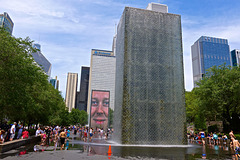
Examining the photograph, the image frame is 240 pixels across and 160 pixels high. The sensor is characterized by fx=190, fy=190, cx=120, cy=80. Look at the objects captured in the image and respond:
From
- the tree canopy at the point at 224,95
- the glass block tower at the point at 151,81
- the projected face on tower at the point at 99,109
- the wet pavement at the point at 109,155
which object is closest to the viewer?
the wet pavement at the point at 109,155

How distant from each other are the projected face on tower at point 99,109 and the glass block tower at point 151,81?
133 ft

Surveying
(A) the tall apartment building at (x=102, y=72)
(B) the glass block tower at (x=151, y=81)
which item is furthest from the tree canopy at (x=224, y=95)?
(A) the tall apartment building at (x=102, y=72)

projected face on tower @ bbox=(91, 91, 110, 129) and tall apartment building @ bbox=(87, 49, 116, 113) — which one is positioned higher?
tall apartment building @ bbox=(87, 49, 116, 113)

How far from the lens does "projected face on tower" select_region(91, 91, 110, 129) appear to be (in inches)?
2457

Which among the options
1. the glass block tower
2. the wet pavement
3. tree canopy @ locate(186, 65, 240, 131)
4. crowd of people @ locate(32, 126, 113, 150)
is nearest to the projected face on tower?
crowd of people @ locate(32, 126, 113, 150)

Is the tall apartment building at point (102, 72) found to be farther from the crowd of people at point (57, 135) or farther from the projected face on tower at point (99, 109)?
the crowd of people at point (57, 135)

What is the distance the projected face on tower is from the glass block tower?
4040 centimetres

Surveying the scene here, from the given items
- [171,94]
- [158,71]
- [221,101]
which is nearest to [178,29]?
[158,71]

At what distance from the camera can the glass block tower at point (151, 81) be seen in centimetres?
2108

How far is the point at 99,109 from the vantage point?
Result: 6316 centimetres

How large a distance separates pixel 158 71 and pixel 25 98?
14617 millimetres

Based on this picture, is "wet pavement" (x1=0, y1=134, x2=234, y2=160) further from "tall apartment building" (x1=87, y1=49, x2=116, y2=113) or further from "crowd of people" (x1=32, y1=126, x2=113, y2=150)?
"tall apartment building" (x1=87, y1=49, x2=116, y2=113)

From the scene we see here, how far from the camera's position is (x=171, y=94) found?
22641mm

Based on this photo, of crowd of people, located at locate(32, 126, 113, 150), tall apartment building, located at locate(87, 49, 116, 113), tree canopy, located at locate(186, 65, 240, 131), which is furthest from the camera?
tall apartment building, located at locate(87, 49, 116, 113)
